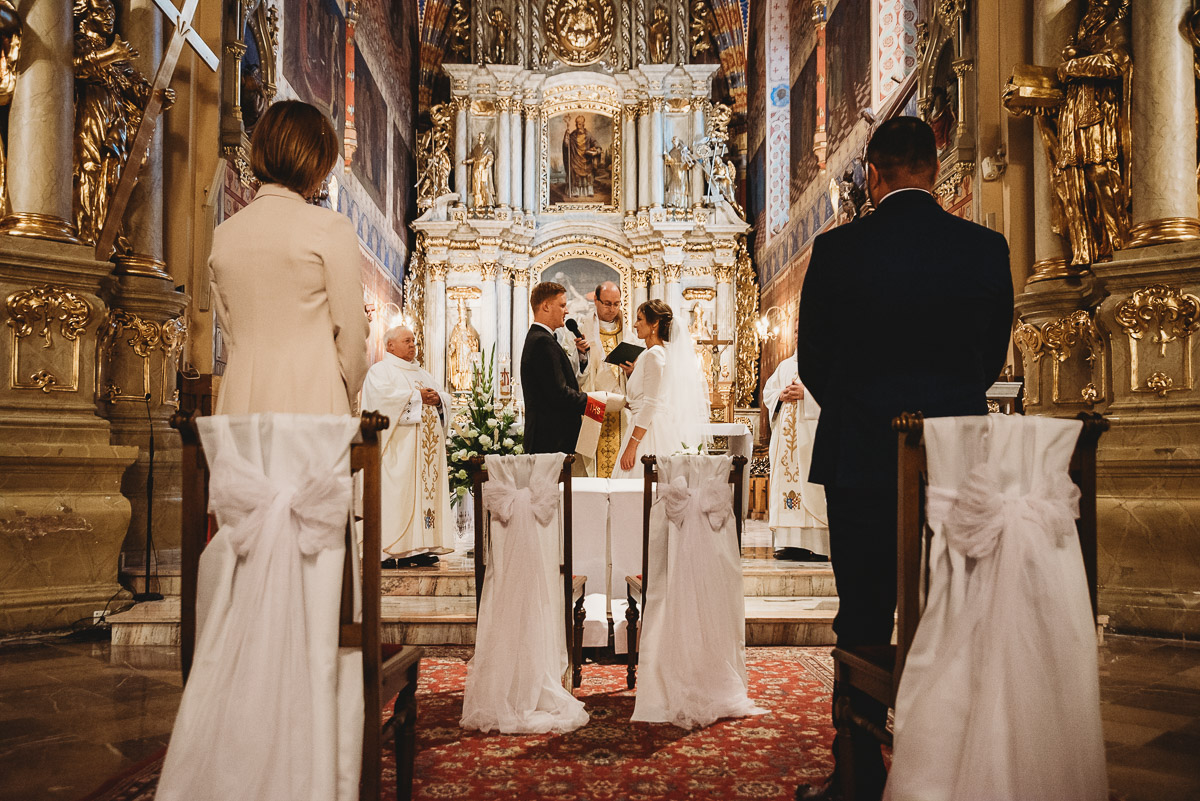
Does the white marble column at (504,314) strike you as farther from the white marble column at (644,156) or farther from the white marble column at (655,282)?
the white marble column at (644,156)

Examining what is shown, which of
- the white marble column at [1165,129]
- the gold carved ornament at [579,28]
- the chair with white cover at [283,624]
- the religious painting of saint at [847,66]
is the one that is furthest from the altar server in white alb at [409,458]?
the gold carved ornament at [579,28]

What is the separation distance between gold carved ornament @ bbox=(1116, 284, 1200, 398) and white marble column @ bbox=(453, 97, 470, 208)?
13.0 m

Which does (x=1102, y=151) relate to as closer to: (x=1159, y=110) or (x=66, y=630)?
(x=1159, y=110)

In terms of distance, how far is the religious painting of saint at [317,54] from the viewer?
9391mm

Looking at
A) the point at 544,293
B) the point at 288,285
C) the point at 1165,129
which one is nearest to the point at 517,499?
the point at 288,285

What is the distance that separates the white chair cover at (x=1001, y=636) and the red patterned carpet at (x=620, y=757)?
0.83m

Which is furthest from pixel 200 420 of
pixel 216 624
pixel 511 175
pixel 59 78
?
pixel 511 175

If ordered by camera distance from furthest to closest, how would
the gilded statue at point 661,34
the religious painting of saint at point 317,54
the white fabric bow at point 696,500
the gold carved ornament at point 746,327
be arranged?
the gilded statue at point 661,34 < the gold carved ornament at point 746,327 < the religious painting of saint at point 317,54 < the white fabric bow at point 696,500

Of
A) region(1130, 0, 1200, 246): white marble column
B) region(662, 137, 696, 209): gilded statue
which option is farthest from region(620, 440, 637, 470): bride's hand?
region(662, 137, 696, 209): gilded statue

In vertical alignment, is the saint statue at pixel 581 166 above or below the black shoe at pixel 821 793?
above

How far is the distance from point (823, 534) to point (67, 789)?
5182 mm

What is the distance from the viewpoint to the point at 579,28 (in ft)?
55.0

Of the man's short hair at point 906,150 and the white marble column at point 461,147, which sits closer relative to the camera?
the man's short hair at point 906,150

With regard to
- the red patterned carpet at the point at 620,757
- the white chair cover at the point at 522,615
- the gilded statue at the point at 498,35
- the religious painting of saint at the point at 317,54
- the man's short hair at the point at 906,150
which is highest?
the gilded statue at the point at 498,35
